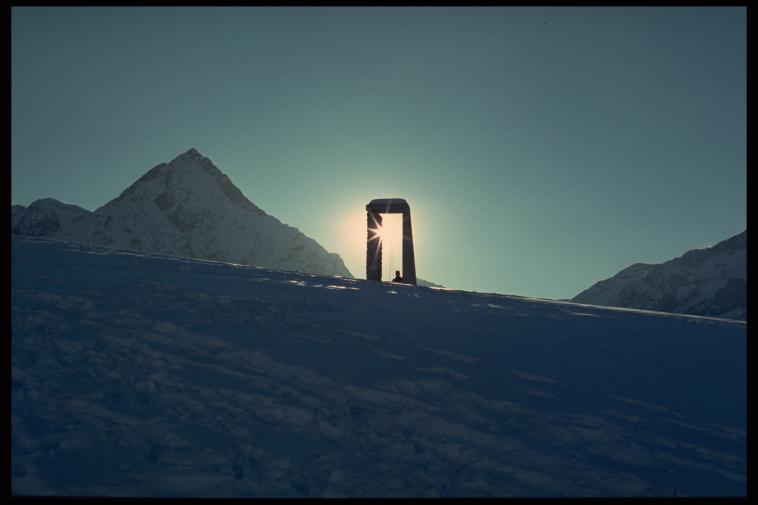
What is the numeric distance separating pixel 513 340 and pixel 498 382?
1.97 meters

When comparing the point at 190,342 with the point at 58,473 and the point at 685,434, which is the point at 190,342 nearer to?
the point at 58,473

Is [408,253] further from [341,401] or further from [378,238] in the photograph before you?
[341,401]

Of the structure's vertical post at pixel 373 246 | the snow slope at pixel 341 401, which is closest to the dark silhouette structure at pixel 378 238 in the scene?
the structure's vertical post at pixel 373 246

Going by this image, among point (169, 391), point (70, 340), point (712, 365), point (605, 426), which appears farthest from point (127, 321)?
point (712, 365)

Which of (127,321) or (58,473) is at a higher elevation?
(127,321)

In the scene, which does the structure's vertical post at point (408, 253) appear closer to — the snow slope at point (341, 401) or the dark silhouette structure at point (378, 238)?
the dark silhouette structure at point (378, 238)

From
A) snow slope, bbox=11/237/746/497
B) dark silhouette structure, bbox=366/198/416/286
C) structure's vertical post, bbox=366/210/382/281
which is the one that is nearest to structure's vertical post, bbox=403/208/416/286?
dark silhouette structure, bbox=366/198/416/286

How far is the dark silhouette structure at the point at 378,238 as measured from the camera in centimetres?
2425

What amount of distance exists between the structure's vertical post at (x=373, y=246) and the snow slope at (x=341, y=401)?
13727 millimetres

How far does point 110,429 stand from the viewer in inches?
237

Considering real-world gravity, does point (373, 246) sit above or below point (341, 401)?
above

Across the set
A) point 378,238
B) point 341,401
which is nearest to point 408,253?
point 378,238

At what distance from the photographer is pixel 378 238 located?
24.5 meters

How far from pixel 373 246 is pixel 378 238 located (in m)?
0.42
